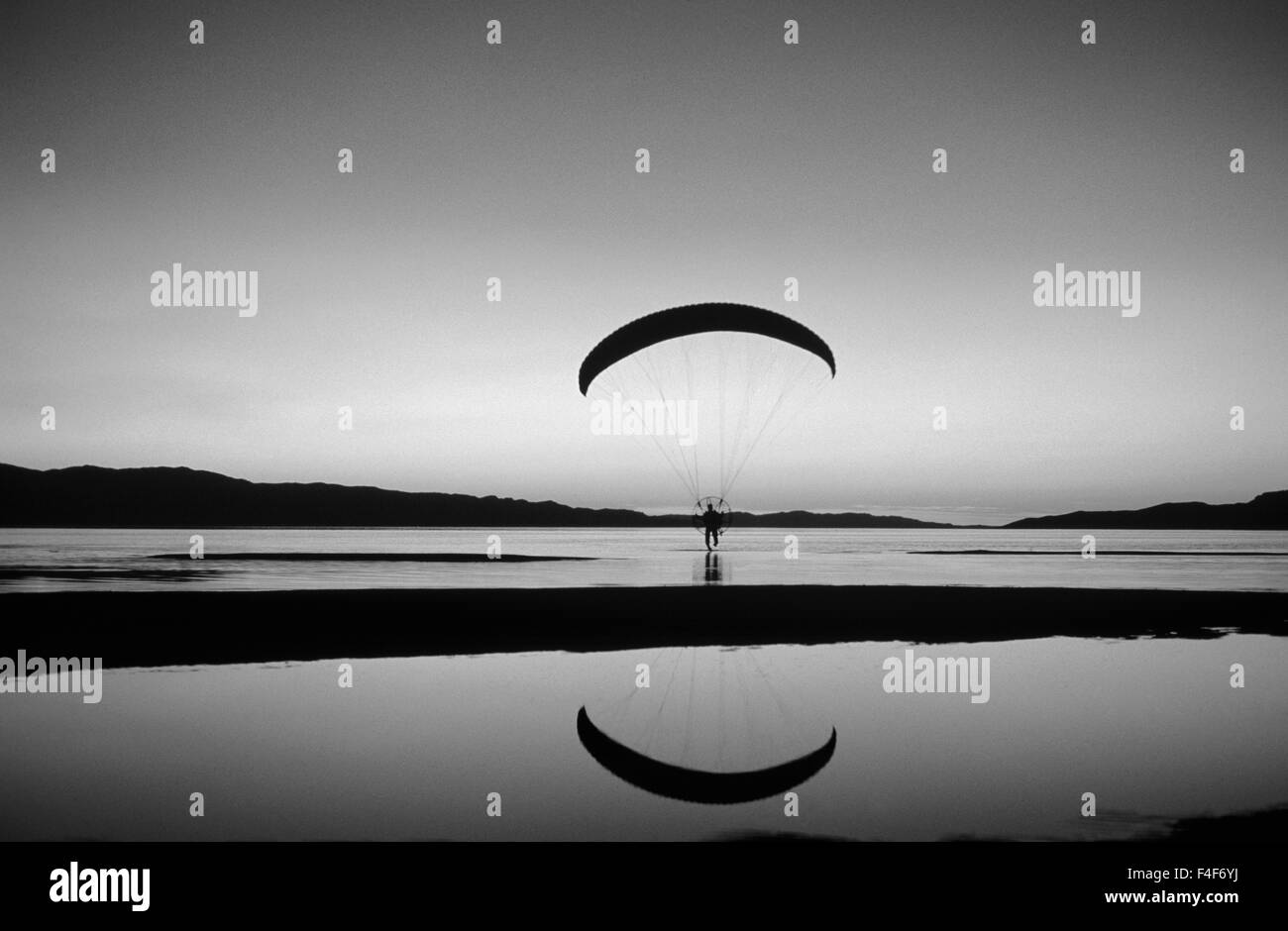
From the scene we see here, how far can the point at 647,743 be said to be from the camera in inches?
466

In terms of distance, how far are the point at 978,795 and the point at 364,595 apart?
22.8 meters

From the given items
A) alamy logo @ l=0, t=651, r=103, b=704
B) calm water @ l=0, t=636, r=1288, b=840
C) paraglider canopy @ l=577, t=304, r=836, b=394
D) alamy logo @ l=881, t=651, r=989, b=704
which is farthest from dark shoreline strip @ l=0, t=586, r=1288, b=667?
paraglider canopy @ l=577, t=304, r=836, b=394

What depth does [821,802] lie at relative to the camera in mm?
9406

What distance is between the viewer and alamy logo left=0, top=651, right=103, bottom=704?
49.1 ft

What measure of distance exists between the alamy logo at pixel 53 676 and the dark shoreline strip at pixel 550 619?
1.82 ft

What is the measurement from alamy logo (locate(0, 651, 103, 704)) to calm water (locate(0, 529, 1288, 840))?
1.19 feet

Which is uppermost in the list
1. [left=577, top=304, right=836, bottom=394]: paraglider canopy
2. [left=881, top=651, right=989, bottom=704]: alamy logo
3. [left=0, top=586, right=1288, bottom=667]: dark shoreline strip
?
[left=577, top=304, right=836, bottom=394]: paraglider canopy
